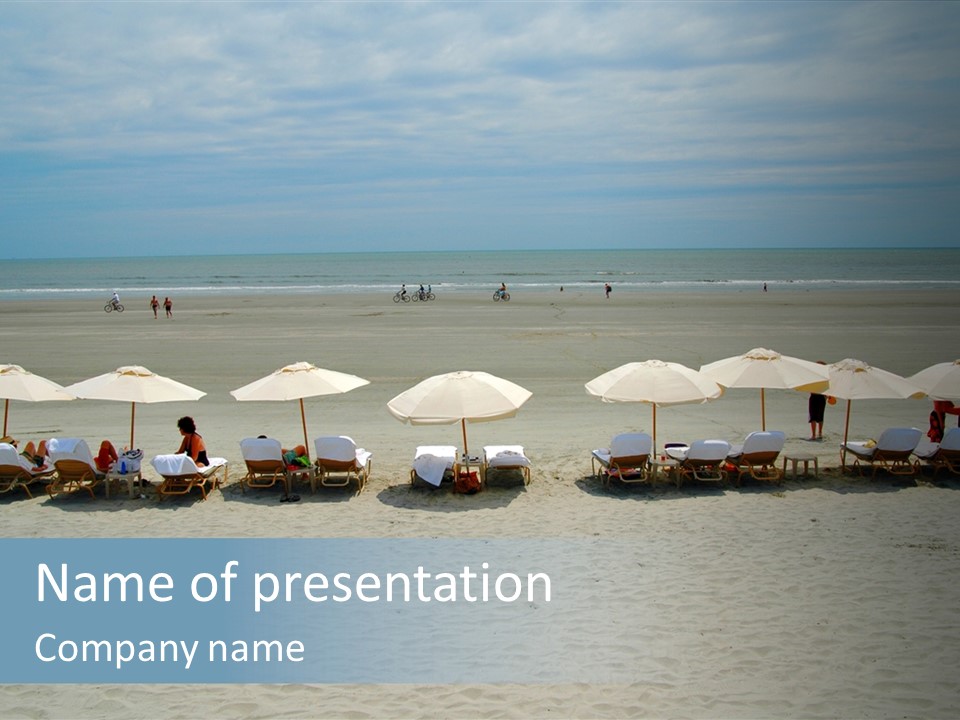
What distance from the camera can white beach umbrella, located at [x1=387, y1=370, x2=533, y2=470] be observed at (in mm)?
9172

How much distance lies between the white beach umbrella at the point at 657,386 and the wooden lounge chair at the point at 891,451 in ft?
7.76

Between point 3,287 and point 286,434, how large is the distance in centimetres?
7283

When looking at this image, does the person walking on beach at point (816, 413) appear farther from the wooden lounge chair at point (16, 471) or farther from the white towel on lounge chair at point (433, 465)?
the wooden lounge chair at point (16, 471)

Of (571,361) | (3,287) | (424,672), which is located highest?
(3,287)

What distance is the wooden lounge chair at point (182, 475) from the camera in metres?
9.45

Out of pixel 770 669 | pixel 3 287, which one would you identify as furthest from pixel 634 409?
pixel 3 287

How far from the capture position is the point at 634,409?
588 inches

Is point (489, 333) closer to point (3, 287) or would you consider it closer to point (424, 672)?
point (424, 672)

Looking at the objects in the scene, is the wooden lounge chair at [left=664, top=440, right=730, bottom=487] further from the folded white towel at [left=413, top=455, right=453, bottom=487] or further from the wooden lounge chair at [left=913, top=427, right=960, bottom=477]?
the folded white towel at [left=413, top=455, right=453, bottom=487]

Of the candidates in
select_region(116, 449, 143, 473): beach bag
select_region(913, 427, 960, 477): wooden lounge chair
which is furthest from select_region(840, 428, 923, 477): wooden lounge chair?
select_region(116, 449, 143, 473): beach bag

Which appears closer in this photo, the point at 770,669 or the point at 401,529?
the point at 770,669

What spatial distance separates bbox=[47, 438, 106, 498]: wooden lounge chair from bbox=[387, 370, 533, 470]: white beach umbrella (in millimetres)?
→ 4140

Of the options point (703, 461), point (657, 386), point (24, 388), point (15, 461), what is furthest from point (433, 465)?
point (24, 388)

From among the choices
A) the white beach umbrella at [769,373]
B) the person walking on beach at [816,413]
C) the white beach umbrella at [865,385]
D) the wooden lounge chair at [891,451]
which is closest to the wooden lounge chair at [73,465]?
the white beach umbrella at [769,373]
